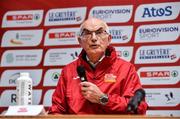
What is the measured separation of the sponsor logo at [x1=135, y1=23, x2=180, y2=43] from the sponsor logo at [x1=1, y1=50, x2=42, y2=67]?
37.2 inches

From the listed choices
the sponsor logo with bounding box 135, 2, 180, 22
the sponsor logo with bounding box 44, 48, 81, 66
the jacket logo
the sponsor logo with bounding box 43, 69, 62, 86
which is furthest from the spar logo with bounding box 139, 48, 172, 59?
the jacket logo

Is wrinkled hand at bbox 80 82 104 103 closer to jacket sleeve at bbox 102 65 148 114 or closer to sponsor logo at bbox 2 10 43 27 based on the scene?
jacket sleeve at bbox 102 65 148 114

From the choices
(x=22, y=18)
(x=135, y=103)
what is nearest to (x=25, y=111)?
(x=135, y=103)

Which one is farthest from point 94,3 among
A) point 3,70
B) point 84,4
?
point 3,70

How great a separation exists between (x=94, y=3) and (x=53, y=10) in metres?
0.40

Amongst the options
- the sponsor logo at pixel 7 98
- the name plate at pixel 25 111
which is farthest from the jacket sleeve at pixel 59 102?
the sponsor logo at pixel 7 98

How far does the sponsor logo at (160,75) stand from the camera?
3.16 metres

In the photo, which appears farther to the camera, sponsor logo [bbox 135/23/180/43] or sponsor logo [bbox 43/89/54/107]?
sponsor logo [bbox 43/89/54/107]

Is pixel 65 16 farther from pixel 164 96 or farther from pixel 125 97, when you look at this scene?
pixel 125 97

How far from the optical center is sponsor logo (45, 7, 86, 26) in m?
3.45

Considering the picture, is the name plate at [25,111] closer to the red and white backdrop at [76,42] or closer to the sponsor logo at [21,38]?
the red and white backdrop at [76,42]

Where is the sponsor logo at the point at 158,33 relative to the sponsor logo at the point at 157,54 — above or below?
above

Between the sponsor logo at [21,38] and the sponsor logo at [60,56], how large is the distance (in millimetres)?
168

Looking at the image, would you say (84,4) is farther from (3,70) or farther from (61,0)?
(3,70)
